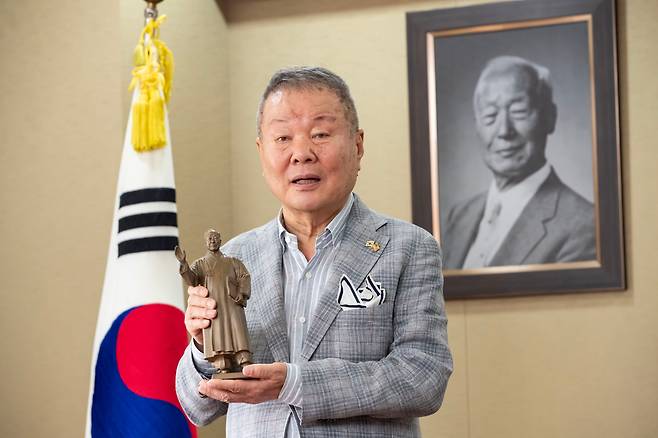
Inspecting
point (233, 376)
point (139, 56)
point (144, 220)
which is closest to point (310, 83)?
point (233, 376)

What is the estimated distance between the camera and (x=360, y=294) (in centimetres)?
188

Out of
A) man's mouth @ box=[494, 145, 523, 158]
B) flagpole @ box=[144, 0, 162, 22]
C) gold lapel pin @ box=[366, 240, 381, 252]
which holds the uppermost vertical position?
flagpole @ box=[144, 0, 162, 22]

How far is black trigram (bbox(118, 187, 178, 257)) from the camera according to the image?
332cm

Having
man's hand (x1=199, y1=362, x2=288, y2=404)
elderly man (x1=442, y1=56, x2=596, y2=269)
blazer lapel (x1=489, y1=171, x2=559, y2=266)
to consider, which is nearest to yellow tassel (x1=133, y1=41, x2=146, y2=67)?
elderly man (x1=442, y1=56, x2=596, y2=269)

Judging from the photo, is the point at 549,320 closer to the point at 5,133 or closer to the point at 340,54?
the point at 340,54

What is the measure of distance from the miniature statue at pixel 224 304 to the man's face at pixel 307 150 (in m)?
0.22

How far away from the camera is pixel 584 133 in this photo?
4105mm

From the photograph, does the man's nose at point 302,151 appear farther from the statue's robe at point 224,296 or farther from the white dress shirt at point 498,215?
the white dress shirt at point 498,215

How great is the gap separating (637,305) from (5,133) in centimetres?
274

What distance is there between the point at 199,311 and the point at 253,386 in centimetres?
19

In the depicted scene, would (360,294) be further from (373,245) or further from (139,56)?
(139,56)

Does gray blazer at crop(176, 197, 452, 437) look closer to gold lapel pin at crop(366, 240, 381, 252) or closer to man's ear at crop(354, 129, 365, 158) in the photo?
gold lapel pin at crop(366, 240, 381, 252)

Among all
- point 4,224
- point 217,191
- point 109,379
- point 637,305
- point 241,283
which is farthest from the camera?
point 217,191

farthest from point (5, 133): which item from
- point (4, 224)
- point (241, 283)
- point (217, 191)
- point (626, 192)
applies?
point (626, 192)
